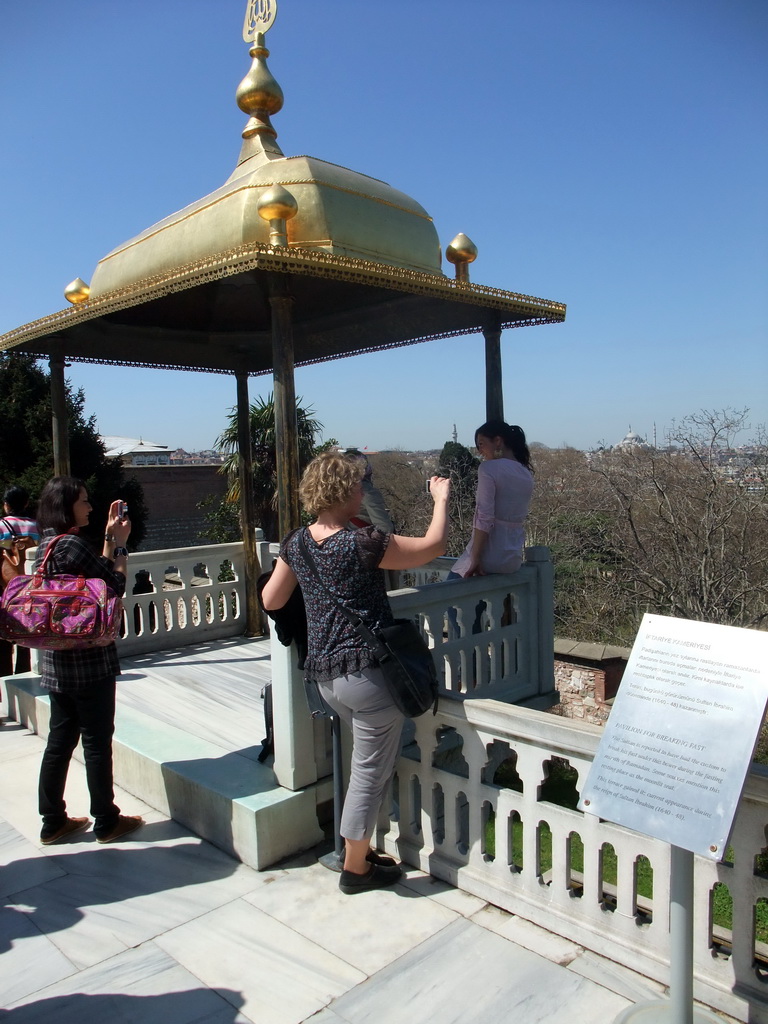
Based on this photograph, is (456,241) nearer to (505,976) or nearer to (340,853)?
(340,853)

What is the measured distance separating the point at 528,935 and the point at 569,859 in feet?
1.11

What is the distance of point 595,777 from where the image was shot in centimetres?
228

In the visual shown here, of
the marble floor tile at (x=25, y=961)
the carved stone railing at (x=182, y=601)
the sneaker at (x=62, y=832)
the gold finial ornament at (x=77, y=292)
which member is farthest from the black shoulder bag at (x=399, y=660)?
the gold finial ornament at (x=77, y=292)

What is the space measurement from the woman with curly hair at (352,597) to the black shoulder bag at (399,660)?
27 millimetres

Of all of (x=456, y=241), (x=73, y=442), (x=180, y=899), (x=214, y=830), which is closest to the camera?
(x=180, y=899)

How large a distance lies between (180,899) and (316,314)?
5699mm

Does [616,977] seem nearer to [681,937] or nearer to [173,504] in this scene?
[681,937]

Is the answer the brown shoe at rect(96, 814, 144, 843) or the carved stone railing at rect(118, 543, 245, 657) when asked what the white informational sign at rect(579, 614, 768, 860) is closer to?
the brown shoe at rect(96, 814, 144, 843)

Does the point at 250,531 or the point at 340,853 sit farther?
the point at 250,531

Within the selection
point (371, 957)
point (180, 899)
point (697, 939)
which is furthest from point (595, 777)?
point (180, 899)

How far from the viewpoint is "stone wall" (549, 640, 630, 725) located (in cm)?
1073

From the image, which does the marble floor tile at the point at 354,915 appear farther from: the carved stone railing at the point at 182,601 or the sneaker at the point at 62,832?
the carved stone railing at the point at 182,601

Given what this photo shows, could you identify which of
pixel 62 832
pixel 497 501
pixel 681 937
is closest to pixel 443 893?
pixel 681 937

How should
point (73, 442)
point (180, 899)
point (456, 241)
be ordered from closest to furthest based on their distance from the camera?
1. point (180, 899)
2. point (456, 241)
3. point (73, 442)
